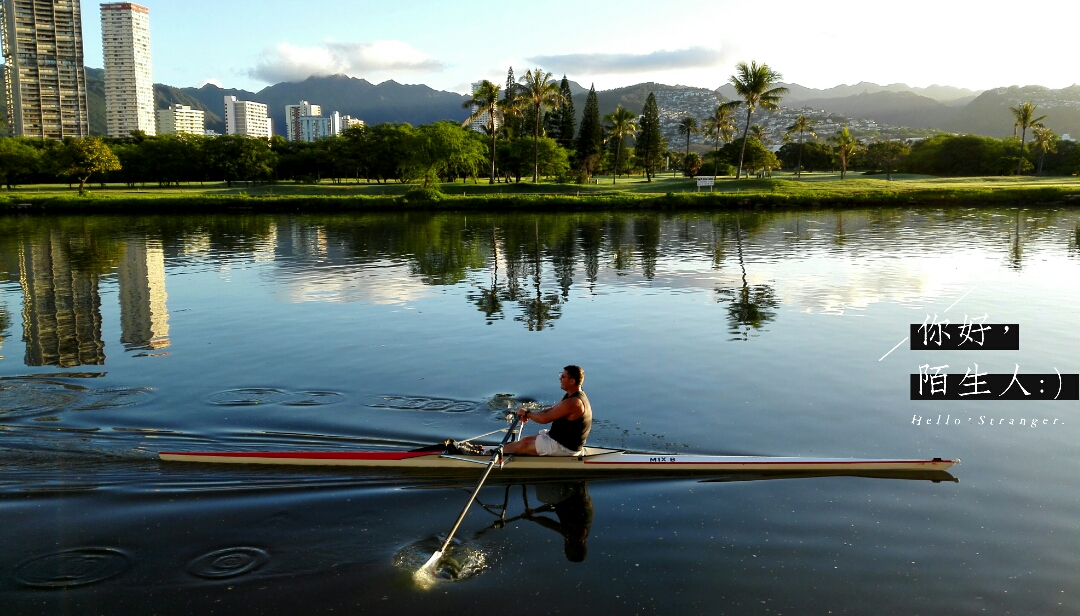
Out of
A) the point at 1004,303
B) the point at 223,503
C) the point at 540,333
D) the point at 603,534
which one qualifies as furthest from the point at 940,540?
the point at 1004,303

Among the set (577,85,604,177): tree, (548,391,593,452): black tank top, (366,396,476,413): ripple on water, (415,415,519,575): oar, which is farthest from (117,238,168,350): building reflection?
(577,85,604,177): tree

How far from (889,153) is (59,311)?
394ft

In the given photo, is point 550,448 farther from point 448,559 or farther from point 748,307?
point 748,307

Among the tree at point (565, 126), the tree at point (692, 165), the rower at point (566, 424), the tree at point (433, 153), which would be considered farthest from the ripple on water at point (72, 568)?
the tree at point (565, 126)

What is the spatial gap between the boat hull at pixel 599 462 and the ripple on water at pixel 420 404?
9.63 ft

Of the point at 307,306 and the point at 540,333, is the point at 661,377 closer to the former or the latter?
the point at 540,333

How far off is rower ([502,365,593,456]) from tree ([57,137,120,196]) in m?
87.7

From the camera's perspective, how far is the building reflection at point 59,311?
1839 centimetres

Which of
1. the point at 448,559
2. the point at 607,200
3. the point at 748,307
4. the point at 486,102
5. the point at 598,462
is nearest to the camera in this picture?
the point at 448,559

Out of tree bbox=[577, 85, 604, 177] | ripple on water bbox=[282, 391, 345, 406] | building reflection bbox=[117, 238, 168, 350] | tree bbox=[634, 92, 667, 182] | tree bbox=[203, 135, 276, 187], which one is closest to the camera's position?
ripple on water bbox=[282, 391, 345, 406]

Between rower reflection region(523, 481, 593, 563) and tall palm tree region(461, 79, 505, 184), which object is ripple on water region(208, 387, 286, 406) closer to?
rower reflection region(523, 481, 593, 563)

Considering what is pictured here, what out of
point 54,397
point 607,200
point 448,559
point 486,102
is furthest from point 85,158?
point 448,559

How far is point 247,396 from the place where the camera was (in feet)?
48.8

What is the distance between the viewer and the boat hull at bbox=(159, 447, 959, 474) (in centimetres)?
1091
